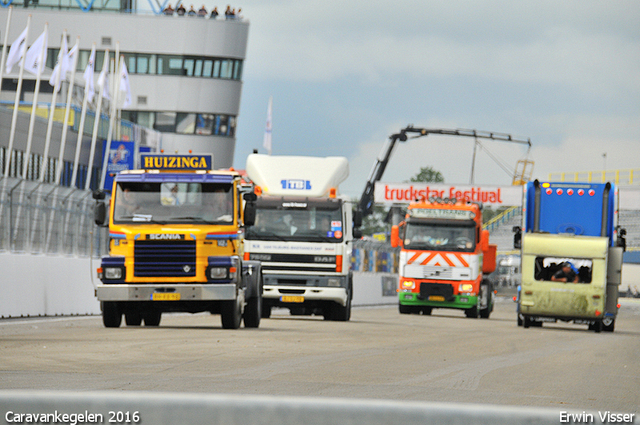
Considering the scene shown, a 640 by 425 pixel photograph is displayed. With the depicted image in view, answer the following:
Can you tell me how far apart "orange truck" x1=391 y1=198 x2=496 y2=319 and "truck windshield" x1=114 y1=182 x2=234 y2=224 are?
14414mm

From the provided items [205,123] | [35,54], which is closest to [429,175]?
[205,123]

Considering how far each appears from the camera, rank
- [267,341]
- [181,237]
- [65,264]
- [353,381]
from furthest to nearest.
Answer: [65,264]
[181,237]
[267,341]
[353,381]

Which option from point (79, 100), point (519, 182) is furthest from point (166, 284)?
point (519, 182)

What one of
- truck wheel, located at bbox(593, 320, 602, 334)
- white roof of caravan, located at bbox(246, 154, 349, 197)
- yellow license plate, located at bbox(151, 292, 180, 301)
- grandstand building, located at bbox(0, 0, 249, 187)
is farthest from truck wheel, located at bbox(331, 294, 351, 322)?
grandstand building, located at bbox(0, 0, 249, 187)

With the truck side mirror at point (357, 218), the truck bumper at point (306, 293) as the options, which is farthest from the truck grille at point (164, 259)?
the truck side mirror at point (357, 218)

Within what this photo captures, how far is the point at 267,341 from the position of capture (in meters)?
15.9

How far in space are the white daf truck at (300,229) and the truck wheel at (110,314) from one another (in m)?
5.15

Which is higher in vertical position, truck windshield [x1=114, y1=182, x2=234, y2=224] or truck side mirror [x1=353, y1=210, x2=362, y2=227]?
truck side mirror [x1=353, y1=210, x2=362, y2=227]

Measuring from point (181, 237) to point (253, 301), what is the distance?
2.64 metres

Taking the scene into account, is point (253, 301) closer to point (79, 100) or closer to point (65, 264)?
point (65, 264)

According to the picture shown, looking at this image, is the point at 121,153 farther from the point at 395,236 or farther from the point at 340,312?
Result: the point at 340,312

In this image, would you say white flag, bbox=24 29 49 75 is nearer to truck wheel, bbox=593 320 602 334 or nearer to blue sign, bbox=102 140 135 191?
blue sign, bbox=102 140 135 191

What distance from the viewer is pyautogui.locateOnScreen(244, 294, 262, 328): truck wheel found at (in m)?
19.9

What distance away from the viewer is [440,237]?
31.7 metres
